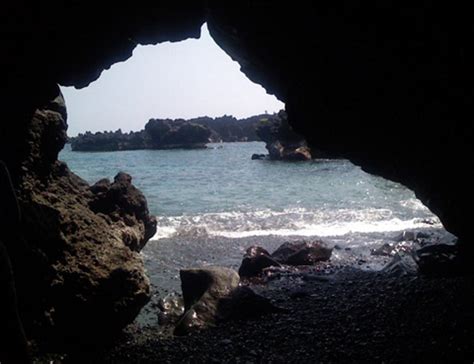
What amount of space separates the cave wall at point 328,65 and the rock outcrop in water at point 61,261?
9.6 inches

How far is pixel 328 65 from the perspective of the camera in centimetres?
818

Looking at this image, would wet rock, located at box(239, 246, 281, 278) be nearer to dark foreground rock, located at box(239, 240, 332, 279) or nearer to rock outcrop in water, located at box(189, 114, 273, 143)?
dark foreground rock, located at box(239, 240, 332, 279)

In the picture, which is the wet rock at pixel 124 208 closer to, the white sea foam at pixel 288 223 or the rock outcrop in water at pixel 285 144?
the white sea foam at pixel 288 223

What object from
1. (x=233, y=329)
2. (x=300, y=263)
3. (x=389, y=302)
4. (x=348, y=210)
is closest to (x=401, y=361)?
(x=389, y=302)

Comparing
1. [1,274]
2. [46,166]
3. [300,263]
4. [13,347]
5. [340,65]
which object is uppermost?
[340,65]

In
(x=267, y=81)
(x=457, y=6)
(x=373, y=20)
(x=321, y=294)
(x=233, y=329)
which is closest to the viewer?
(x=457, y=6)

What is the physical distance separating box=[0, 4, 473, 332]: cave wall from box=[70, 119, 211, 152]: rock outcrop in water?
93137 millimetres

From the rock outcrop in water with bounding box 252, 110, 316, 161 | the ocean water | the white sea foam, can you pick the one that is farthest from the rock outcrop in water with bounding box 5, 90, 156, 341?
the rock outcrop in water with bounding box 252, 110, 316, 161

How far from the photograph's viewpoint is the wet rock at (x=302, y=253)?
1245 centimetres

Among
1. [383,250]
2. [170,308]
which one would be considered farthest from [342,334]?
[383,250]

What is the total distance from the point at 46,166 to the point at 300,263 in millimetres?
7756

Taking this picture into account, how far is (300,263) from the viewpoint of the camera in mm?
12430

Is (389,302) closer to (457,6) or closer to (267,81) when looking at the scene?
(457,6)

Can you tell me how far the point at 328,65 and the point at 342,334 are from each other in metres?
5.16
